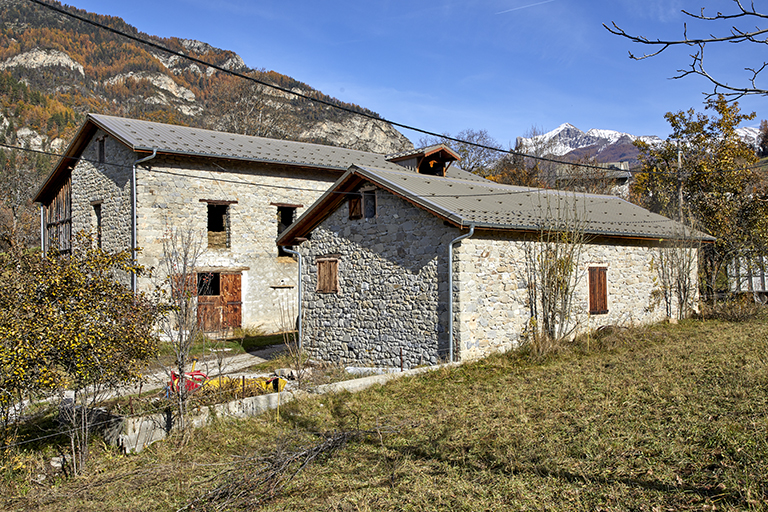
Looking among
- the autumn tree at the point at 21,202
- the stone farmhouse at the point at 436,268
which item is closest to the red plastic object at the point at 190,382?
the stone farmhouse at the point at 436,268

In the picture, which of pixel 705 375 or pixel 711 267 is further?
pixel 711 267

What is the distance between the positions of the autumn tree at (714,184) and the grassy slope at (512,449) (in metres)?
10.9

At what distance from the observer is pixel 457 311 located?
10.4 m

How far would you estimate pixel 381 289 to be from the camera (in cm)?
1207

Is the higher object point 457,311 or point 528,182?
point 528,182

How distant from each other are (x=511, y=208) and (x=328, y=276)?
4.81 m

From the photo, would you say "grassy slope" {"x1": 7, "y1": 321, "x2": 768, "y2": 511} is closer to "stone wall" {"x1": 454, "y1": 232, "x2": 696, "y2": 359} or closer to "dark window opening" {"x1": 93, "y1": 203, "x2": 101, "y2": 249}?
"stone wall" {"x1": 454, "y1": 232, "x2": 696, "y2": 359}

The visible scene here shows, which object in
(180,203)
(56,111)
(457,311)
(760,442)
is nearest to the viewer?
(760,442)

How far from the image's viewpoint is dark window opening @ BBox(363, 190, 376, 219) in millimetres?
12487

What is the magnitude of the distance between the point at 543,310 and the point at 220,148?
11965 mm

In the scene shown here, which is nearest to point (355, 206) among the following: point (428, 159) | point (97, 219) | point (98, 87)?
point (428, 159)

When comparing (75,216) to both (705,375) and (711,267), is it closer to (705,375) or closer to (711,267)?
(705,375)

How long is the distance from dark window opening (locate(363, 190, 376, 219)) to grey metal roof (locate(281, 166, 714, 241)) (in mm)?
399

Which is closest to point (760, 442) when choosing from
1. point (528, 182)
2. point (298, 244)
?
point (298, 244)
